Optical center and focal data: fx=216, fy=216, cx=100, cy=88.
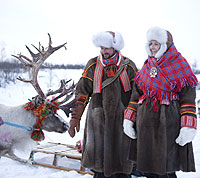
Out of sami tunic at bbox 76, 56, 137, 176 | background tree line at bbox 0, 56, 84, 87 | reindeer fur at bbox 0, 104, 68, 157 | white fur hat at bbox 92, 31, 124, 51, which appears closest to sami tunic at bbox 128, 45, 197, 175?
sami tunic at bbox 76, 56, 137, 176

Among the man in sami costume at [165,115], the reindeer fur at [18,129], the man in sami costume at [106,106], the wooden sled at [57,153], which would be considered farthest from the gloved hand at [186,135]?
the wooden sled at [57,153]

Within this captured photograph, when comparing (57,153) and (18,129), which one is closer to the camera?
(18,129)

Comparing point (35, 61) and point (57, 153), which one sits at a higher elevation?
point (35, 61)

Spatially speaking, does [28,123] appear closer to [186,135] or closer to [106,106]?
[106,106]

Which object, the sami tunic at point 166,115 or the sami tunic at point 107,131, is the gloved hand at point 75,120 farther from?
the sami tunic at point 166,115

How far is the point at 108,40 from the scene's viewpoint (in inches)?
82.0

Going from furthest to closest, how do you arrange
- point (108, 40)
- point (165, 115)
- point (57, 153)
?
point (57, 153) < point (108, 40) < point (165, 115)

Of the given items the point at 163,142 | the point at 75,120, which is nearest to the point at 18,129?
the point at 75,120

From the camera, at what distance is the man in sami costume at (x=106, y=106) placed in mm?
1957

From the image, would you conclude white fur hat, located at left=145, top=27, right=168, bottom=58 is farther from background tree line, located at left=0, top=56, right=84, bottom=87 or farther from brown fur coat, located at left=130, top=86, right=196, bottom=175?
background tree line, located at left=0, top=56, right=84, bottom=87

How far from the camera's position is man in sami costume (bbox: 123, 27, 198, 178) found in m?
1.60

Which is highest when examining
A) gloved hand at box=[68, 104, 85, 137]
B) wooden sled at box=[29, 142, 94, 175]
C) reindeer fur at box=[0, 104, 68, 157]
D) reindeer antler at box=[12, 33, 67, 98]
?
reindeer antler at box=[12, 33, 67, 98]

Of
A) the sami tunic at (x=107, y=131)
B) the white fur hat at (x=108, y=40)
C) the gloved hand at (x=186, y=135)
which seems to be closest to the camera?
the gloved hand at (x=186, y=135)

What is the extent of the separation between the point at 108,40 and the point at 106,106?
2.09 ft
